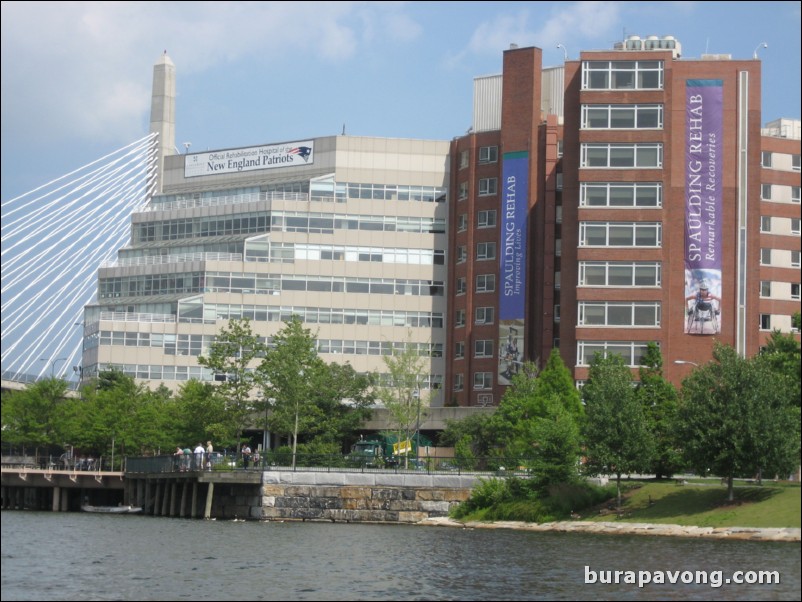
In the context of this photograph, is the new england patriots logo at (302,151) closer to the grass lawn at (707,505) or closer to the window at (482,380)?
the window at (482,380)

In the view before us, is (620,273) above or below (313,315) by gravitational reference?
above

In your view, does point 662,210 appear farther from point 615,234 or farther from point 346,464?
point 346,464

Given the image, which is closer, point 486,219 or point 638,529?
point 638,529

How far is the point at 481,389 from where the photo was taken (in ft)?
432

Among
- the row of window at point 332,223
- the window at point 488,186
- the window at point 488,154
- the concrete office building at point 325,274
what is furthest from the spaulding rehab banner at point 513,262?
the row of window at point 332,223

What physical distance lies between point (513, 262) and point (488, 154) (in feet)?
43.2

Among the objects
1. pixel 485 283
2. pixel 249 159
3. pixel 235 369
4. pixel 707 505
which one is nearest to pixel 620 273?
pixel 485 283

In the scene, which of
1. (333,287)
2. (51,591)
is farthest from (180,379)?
(51,591)

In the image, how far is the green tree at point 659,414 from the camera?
7762 centimetres

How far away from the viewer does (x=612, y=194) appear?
115688 mm

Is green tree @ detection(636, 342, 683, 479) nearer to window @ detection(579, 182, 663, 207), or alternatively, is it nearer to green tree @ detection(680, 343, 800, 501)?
green tree @ detection(680, 343, 800, 501)

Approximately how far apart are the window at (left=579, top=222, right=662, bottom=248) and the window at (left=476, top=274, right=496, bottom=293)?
17.9 meters

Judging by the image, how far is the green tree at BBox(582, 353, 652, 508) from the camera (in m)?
76.4

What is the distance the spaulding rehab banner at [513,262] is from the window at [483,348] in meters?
3.25
